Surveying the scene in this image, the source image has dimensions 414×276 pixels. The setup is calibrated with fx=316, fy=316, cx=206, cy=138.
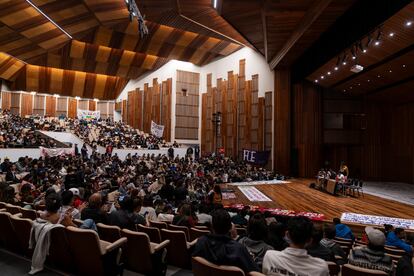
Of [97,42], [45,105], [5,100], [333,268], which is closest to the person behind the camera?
[333,268]

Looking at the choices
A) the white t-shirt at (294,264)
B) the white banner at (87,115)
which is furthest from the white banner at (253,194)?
the white banner at (87,115)

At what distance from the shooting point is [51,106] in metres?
25.7

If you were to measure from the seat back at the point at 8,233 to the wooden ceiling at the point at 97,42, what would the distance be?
11.1 metres

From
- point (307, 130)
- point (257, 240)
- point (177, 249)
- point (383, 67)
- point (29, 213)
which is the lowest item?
point (177, 249)

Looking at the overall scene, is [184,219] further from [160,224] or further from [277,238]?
[277,238]

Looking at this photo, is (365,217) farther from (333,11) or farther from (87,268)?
(87,268)

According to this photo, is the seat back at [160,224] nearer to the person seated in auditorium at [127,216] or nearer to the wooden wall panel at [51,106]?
the person seated in auditorium at [127,216]

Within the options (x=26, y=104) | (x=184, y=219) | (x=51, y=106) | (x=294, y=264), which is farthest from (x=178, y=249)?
(x=51, y=106)

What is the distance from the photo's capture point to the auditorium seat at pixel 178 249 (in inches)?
121

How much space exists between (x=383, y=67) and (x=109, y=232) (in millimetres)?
10482

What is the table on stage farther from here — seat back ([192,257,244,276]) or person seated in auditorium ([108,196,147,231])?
seat back ([192,257,244,276])

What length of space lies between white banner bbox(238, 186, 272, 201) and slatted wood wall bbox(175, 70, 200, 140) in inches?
448

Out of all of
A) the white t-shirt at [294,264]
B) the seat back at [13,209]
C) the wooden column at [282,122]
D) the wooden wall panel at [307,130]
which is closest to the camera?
the white t-shirt at [294,264]

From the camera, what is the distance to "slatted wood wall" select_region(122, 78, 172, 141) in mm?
22750
